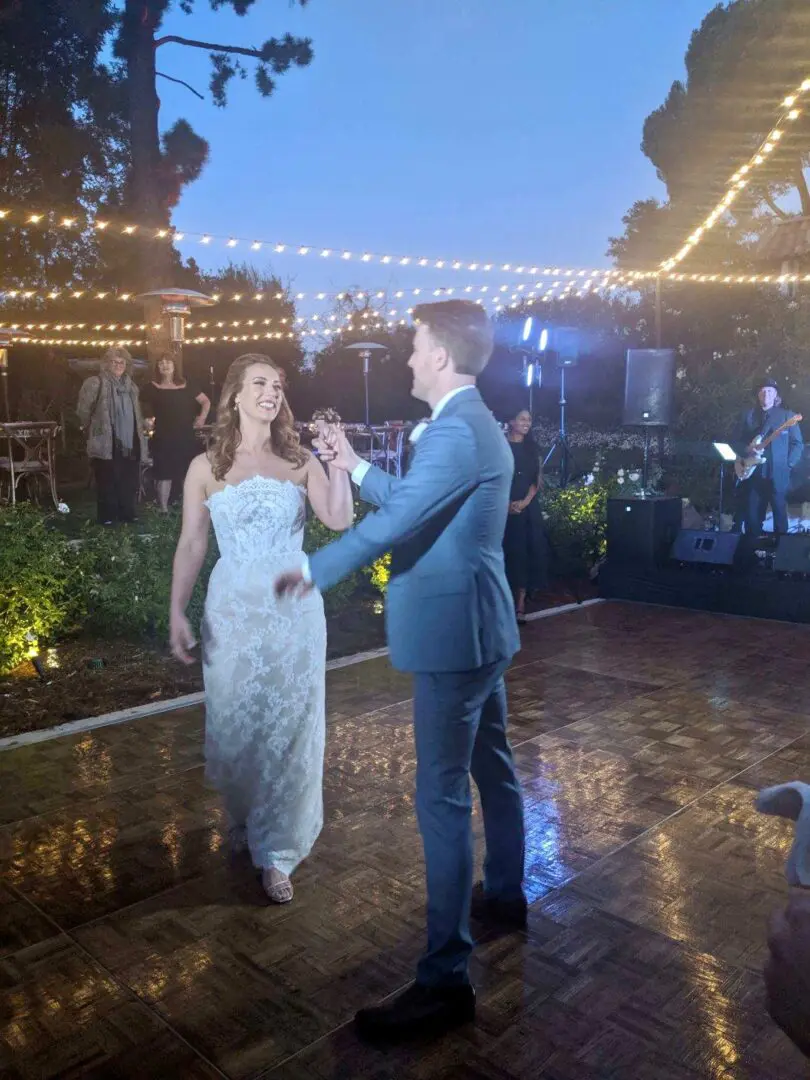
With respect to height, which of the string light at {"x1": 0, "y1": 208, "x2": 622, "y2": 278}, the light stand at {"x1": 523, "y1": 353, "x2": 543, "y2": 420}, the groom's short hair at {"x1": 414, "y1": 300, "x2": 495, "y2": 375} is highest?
the string light at {"x1": 0, "y1": 208, "x2": 622, "y2": 278}

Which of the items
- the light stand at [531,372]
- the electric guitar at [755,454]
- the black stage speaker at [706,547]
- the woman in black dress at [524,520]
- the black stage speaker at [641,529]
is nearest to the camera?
the woman in black dress at [524,520]

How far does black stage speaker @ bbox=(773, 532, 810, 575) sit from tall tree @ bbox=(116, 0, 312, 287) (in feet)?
25.2

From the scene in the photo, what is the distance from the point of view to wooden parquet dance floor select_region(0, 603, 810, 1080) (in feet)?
6.58

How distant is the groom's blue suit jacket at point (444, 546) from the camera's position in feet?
6.43

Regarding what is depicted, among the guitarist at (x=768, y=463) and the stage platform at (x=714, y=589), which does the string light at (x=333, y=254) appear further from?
the stage platform at (x=714, y=589)

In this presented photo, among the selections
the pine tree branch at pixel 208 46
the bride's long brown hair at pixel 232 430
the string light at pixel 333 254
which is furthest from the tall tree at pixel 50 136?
the bride's long brown hair at pixel 232 430

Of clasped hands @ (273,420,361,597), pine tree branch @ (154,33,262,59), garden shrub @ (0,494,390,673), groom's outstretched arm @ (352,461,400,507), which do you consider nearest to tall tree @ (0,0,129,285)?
pine tree branch @ (154,33,262,59)

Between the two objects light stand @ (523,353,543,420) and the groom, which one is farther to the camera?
light stand @ (523,353,543,420)

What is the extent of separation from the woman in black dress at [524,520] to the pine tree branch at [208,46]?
315 inches

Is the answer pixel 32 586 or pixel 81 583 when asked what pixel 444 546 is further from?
pixel 81 583

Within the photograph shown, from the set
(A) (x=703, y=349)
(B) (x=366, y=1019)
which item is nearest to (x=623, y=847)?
(B) (x=366, y=1019)

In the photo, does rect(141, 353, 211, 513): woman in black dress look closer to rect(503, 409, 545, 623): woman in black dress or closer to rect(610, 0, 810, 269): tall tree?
rect(503, 409, 545, 623): woman in black dress

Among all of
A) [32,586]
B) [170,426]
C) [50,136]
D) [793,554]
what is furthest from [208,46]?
[793,554]

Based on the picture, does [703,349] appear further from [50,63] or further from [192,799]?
[192,799]
